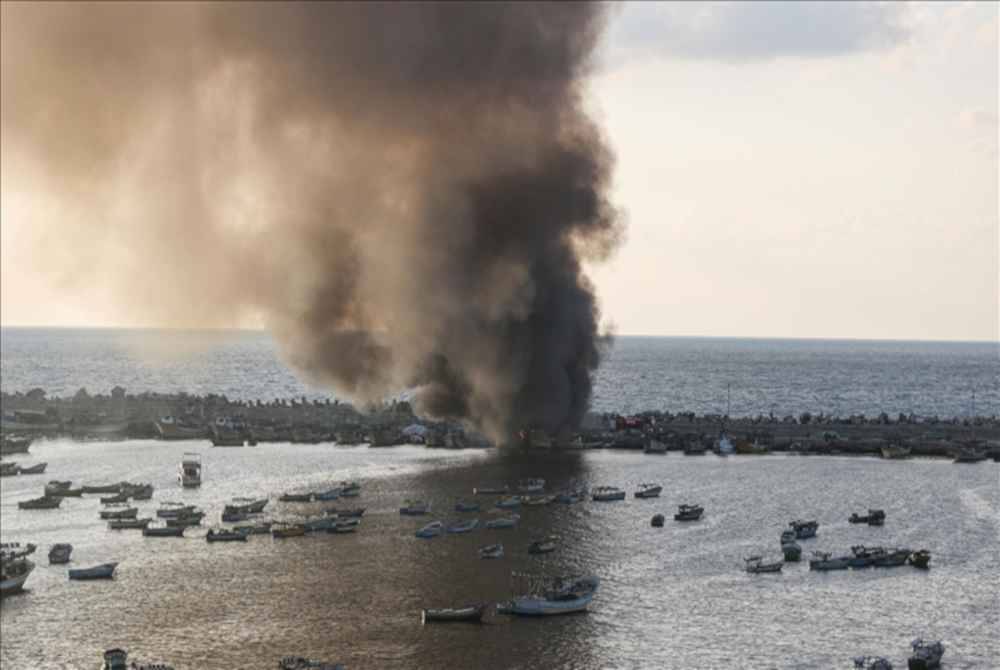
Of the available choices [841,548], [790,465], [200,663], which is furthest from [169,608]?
[790,465]

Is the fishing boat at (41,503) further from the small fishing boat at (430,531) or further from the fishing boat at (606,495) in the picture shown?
the fishing boat at (606,495)

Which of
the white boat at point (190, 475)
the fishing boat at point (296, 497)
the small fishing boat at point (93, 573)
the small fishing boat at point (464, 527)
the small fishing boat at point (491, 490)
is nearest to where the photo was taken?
the small fishing boat at point (93, 573)

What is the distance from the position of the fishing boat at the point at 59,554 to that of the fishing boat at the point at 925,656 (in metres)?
33.2

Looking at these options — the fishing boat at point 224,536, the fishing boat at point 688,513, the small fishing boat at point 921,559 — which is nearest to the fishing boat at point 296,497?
the fishing boat at point 224,536

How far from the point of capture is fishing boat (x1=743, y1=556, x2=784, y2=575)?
54.9 meters

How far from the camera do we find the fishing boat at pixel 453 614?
152 ft

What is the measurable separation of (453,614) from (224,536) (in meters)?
18.5

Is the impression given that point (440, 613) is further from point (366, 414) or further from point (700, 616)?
point (366, 414)

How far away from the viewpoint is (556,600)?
157ft

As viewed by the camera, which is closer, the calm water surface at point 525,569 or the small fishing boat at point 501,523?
the calm water surface at point 525,569

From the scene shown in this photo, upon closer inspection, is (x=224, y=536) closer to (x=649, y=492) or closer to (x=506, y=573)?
(x=506, y=573)

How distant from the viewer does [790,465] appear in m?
92.2

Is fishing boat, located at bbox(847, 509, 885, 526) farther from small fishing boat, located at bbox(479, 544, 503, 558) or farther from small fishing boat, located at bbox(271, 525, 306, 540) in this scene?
small fishing boat, located at bbox(271, 525, 306, 540)

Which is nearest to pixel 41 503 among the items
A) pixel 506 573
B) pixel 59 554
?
pixel 59 554
